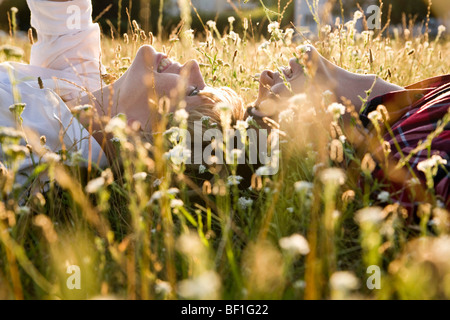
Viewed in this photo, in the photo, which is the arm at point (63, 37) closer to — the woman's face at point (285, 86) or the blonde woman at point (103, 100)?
the blonde woman at point (103, 100)

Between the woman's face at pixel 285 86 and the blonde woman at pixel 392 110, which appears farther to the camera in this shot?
the woman's face at pixel 285 86

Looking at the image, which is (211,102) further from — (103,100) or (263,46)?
(103,100)

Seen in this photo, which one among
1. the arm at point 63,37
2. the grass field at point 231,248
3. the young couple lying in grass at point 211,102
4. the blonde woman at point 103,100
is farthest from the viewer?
the arm at point 63,37

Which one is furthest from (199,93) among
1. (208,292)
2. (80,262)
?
(208,292)

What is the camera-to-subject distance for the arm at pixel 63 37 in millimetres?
2607

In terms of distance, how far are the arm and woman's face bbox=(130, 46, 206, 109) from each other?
69 centimetres

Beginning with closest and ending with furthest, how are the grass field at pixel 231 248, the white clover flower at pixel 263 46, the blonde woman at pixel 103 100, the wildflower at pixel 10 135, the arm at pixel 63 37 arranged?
the grass field at pixel 231 248 → the wildflower at pixel 10 135 → the blonde woman at pixel 103 100 → the white clover flower at pixel 263 46 → the arm at pixel 63 37

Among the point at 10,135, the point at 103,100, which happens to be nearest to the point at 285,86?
the point at 103,100

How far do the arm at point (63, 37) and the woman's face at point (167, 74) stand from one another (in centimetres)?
69

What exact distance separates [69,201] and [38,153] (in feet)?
0.80

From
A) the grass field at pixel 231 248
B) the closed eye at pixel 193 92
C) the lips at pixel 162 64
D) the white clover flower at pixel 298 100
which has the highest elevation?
the lips at pixel 162 64

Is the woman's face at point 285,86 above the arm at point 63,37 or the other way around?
the other way around

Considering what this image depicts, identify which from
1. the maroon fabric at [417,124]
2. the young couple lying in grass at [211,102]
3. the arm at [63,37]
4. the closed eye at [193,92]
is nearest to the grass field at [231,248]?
the maroon fabric at [417,124]
